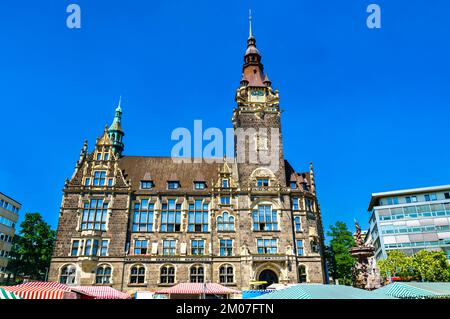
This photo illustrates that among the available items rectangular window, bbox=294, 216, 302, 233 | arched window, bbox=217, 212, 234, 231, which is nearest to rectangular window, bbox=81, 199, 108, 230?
arched window, bbox=217, 212, 234, 231

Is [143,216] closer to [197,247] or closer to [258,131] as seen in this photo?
[197,247]

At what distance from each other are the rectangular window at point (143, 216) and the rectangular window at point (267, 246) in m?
15.0

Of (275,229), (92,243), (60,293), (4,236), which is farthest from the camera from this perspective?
(4,236)

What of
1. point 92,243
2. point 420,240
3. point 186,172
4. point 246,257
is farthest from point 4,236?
point 420,240

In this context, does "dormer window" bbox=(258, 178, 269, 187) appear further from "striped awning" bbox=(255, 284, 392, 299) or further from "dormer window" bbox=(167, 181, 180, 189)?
"striped awning" bbox=(255, 284, 392, 299)

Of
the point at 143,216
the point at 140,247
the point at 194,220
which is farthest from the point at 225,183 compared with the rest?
the point at 140,247

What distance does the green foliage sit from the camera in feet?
137

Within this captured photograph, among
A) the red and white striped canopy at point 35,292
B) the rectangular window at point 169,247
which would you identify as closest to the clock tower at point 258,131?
the rectangular window at point 169,247

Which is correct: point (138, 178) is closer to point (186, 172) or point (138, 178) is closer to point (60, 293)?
point (186, 172)

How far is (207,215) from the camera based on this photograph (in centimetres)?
4659

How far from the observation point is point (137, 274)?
42.6m
